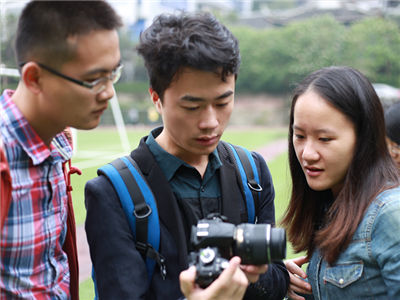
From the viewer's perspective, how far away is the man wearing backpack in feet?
5.11

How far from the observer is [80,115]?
1523 mm

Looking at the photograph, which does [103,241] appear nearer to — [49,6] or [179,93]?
[179,93]

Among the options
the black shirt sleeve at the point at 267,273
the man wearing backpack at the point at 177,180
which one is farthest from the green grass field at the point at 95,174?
the man wearing backpack at the point at 177,180

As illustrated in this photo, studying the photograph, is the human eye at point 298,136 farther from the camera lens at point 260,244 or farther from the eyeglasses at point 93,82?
the eyeglasses at point 93,82

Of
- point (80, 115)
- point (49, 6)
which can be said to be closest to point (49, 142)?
point (80, 115)

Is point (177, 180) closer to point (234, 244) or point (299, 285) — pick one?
point (234, 244)

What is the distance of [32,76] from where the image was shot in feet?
4.82

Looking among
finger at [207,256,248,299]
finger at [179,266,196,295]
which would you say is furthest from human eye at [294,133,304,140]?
finger at [179,266,196,295]

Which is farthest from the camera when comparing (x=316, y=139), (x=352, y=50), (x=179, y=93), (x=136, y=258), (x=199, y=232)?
(x=352, y=50)

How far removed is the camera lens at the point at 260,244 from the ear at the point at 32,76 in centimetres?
94

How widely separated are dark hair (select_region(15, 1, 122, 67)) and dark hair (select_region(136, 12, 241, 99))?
282 mm

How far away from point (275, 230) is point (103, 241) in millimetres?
677

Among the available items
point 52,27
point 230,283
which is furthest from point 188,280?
point 52,27

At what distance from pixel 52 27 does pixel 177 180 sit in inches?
32.3
